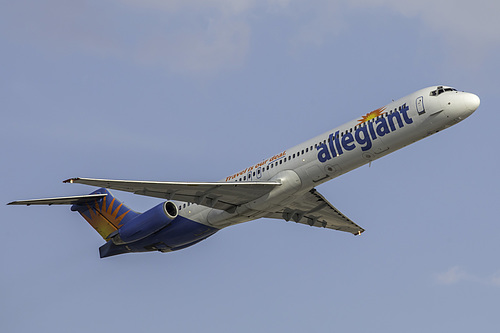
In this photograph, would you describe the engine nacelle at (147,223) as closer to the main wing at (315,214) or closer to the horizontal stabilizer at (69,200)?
the horizontal stabilizer at (69,200)

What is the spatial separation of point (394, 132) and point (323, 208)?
335 inches

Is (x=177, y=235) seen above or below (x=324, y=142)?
below

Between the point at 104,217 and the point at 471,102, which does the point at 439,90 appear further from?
the point at 104,217

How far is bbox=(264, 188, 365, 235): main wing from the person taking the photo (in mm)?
41031

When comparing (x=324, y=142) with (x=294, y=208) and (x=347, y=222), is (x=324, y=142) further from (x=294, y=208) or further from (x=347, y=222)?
(x=347, y=222)

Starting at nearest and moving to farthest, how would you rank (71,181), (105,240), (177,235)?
1. (71,181)
2. (177,235)
3. (105,240)

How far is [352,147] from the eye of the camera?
3578 centimetres

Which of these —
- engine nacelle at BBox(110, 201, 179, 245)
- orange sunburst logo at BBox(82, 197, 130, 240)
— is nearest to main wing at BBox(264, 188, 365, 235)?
engine nacelle at BBox(110, 201, 179, 245)

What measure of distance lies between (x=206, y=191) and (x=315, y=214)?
26.2 feet

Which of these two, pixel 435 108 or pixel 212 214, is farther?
pixel 212 214

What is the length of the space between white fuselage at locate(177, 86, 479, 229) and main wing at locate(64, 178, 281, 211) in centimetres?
47

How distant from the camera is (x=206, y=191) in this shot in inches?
1487

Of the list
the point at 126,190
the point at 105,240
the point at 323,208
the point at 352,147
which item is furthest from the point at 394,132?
the point at 105,240

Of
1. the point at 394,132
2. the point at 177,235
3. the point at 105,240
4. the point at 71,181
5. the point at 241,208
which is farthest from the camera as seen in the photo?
the point at 105,240
